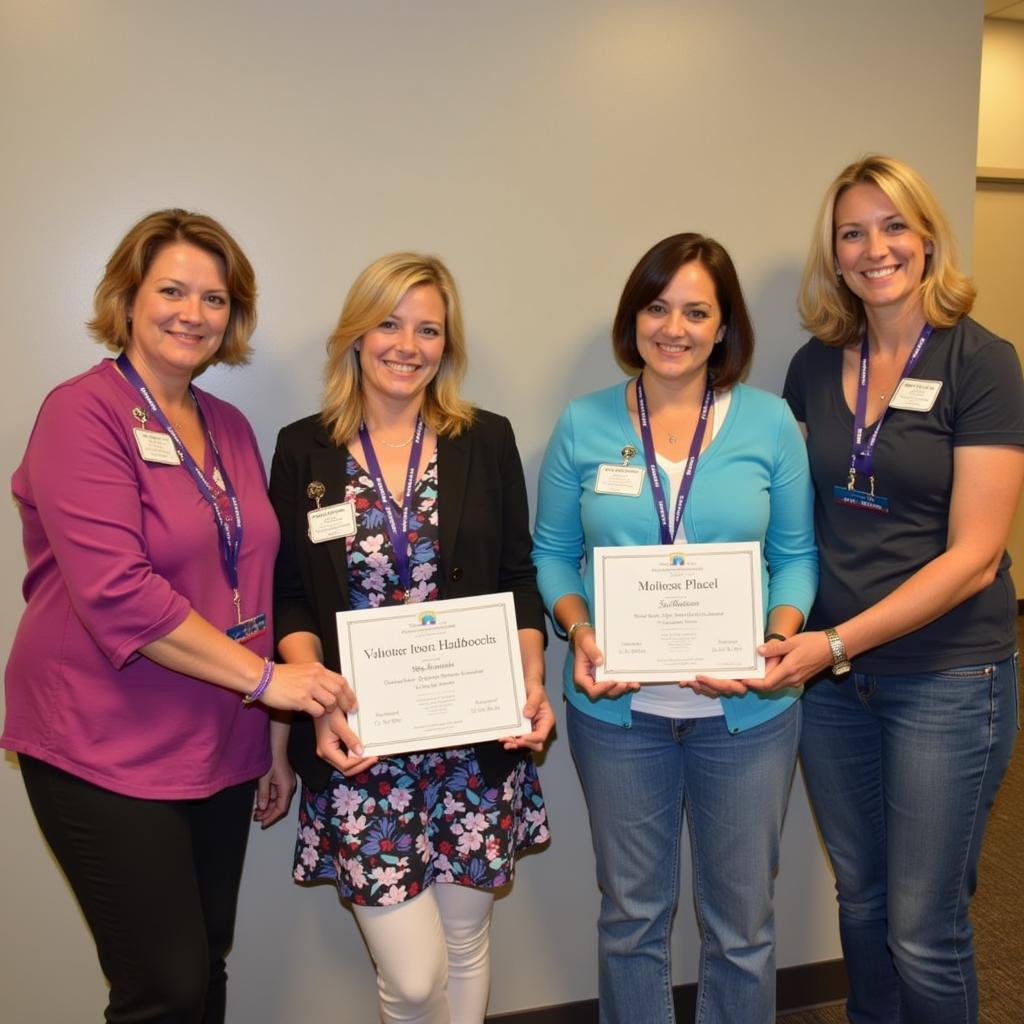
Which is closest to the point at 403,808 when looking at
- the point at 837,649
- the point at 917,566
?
the point at 837,649

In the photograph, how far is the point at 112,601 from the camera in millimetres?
1523

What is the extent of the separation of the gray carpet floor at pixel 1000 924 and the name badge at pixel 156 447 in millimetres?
2458

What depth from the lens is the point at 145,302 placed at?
170 cm

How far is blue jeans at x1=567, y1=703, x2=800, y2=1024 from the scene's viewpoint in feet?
6.04

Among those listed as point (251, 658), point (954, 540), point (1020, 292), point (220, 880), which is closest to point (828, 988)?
point (954, 540)

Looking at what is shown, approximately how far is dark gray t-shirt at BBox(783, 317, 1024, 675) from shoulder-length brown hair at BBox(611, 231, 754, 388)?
27 centimetres

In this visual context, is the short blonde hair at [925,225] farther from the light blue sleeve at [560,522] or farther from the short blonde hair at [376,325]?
the short blonde hair at [376,325]

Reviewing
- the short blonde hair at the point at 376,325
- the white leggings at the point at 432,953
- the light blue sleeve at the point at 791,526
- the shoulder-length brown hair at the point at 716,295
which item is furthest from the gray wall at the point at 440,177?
the light blue sleeve at the point at 791,526

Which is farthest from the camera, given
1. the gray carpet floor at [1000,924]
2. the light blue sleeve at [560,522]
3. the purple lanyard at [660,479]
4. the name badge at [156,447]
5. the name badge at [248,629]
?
the gray carpet floor at [1000,924]

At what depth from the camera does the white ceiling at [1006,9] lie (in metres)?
5.22

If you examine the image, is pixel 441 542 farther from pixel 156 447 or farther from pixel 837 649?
pixel 837 649

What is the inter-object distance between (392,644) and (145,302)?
85 centimetres

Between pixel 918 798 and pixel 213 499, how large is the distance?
5.46 feet

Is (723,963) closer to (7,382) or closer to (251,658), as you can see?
(251,658)
